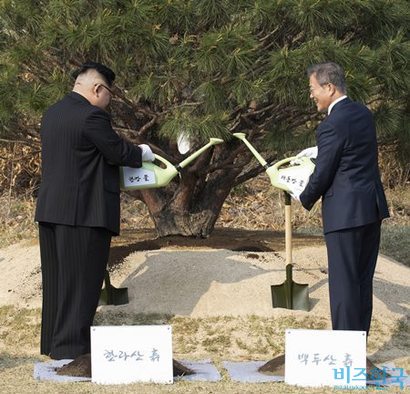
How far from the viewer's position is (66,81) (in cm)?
658

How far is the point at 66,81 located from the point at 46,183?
106 cm

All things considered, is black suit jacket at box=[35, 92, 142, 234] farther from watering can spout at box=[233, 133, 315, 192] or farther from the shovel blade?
the shovel blade

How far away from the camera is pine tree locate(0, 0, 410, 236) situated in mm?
6152

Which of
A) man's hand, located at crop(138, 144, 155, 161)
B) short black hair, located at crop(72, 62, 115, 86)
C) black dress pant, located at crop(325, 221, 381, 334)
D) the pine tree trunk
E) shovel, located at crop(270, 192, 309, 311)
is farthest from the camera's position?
the pine tree trunk

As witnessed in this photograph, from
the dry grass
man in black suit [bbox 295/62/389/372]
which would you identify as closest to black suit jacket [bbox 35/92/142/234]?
the dry grass

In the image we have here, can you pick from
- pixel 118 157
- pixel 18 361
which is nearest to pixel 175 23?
pixel 118 157

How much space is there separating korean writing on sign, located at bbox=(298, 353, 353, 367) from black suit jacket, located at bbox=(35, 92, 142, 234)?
1.34 metres

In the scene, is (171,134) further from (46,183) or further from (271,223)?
(271,223)

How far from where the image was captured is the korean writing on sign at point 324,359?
5078 millimetres

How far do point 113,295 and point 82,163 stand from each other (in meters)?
1.52

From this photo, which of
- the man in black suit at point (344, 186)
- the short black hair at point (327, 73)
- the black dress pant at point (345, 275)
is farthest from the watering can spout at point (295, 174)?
the short black hair at point (327, 73)

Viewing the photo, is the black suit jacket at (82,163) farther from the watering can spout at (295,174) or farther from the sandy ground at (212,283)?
the sandy ground at (212,283)

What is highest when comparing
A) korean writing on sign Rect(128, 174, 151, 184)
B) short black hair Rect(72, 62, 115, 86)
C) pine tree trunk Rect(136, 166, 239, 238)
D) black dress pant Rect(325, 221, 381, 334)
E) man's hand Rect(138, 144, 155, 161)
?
short black hair Rect(72, 62, 115, 86)

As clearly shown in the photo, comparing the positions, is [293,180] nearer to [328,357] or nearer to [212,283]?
[328,357]
